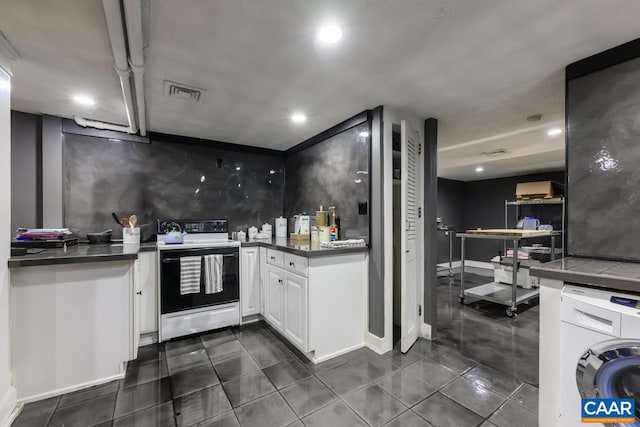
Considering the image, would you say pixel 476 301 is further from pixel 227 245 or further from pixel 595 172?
pixel 227 245

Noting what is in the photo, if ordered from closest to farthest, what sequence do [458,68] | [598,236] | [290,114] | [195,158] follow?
1. [598,236]
2. [458,68]
3. [290,114]
4. [195,158]

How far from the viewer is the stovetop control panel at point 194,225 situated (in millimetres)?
2971

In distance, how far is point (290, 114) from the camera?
8.52 feet

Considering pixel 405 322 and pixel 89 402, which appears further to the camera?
pixel 405 322

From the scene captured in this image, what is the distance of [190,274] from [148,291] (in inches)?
16.1

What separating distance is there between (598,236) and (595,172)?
39 centimetres

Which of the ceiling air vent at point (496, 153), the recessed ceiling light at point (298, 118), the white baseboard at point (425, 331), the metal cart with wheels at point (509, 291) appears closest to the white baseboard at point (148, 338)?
the recessed ceiling light at point (298, 118)

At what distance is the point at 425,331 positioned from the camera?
266 centimetres

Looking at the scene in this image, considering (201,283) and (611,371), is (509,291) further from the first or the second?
(201,283)

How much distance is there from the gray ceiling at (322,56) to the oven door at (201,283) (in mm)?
1342

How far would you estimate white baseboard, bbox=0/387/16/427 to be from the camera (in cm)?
151

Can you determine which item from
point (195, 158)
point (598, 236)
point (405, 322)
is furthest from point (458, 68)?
point (195, 158)

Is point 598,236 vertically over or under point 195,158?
under

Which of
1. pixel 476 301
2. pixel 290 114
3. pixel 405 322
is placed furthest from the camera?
pixel 476 301
